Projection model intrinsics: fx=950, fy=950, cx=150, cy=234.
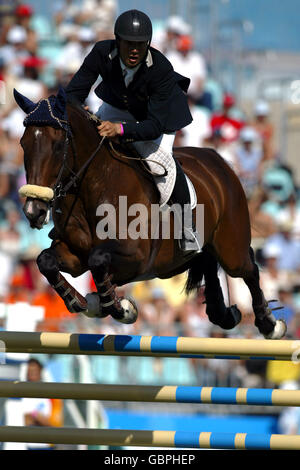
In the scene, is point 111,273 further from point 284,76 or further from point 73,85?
point 284,76

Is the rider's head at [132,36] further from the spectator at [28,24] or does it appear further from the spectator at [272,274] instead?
the spectator at [28,24]

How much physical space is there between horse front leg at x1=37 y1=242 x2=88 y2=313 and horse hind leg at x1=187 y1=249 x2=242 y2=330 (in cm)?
129

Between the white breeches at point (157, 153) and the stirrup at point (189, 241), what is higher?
the white breeches at point (157, 153)

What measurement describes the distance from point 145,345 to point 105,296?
15.0 inches

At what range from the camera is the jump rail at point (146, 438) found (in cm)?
477

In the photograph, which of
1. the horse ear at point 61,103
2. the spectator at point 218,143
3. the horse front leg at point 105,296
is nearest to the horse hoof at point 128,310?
the horse front leg at point 105,296

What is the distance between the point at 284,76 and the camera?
13.4 m

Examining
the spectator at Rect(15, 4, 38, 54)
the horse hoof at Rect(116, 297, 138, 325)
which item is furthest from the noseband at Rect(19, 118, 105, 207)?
the spectator at Rect(15, 4, 38, 54)

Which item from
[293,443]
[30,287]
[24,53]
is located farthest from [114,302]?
[24,53]

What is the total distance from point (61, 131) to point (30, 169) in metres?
0.30

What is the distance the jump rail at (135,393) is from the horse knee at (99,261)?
621 mm

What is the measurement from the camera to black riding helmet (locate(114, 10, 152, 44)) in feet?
16.7

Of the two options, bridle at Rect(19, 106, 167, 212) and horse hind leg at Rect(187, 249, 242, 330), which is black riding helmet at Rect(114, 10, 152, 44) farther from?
horse hind leg at Rect(187, 249, 242, 330)

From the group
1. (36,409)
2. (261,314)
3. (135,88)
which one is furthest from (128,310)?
(36,409)
